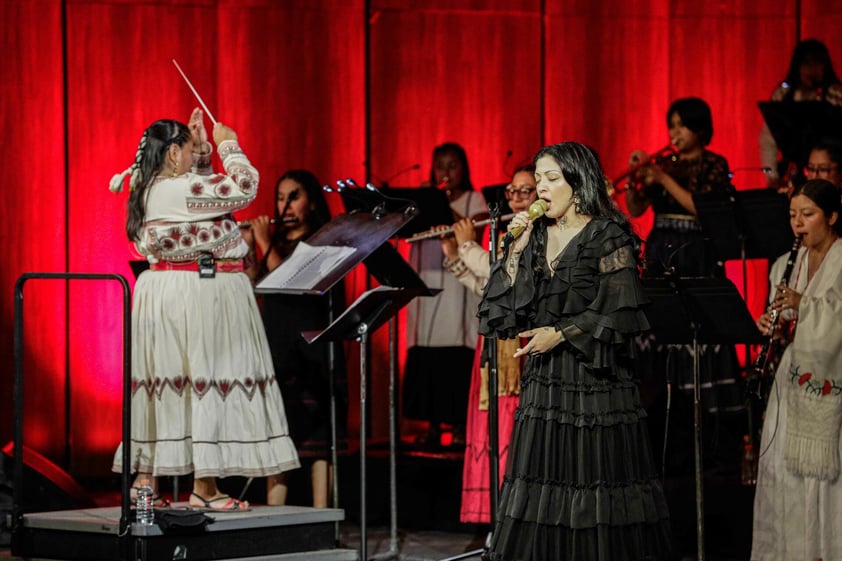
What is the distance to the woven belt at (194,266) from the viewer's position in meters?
5.38

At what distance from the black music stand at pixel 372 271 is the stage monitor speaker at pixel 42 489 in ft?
5.07

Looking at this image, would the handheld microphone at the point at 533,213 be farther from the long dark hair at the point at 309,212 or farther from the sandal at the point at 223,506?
the long dark hair at the point at 309,212

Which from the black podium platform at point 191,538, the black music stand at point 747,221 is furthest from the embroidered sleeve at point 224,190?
the black music stand at point 747,221

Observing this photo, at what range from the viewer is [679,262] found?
6.71 m

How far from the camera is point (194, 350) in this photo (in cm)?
532

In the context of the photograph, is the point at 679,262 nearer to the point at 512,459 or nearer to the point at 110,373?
the point at 512,459

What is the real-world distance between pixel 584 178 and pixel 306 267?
5.25 ft

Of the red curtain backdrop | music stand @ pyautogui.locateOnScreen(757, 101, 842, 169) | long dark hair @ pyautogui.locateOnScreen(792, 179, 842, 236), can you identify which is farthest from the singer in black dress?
the red curtain backdrop

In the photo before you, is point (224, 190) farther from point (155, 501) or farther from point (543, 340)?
point (543, 340)

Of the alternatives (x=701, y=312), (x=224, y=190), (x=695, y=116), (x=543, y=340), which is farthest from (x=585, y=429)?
(x=695, y=116)

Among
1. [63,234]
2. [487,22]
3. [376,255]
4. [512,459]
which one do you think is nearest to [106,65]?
[63,234]

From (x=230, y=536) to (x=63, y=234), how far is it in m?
3.22

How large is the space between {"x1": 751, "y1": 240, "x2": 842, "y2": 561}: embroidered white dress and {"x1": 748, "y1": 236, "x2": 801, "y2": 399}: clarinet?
0.26ft

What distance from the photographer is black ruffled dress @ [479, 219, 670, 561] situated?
4102mm
